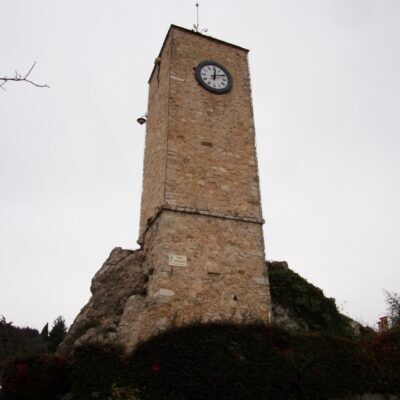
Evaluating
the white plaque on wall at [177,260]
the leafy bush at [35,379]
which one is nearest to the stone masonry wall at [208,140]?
the white plaque on wall at [177,260]

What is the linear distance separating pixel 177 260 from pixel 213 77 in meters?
5.75

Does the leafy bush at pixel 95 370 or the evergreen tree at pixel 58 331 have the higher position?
the evergreen tree at pixel 58 331

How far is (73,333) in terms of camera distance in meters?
10.3

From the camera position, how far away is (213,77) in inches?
499

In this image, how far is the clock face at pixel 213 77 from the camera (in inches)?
488

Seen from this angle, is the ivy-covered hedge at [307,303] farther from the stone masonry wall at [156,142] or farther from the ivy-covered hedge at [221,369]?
the stone masonry wall at [156,142]

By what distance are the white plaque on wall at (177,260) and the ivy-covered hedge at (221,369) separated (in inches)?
76.5

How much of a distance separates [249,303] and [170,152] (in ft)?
13.2

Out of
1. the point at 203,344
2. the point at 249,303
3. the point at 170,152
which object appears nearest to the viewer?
the point at 203,344

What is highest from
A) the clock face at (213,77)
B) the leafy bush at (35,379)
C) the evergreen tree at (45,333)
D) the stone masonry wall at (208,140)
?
the clock face at (213,77)

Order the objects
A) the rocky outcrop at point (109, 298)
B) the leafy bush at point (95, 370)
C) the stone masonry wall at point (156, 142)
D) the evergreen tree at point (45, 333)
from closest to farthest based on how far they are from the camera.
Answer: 1. the leafy bush at point (95, 370)
2. the rocky outcrop at point (109, 298)
3. the stone masonry wall at point (156, 142)
4. the evergreen tree at point (45, 333)

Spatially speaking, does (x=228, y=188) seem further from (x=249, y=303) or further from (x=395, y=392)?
(x=395, y=392)

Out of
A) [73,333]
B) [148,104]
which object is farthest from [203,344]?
[148,104]

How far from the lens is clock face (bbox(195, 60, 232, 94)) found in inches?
488
